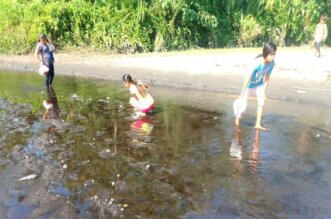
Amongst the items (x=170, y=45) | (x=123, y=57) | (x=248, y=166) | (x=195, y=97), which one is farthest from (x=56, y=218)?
(x=170, y=45)

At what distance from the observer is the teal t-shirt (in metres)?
7.55

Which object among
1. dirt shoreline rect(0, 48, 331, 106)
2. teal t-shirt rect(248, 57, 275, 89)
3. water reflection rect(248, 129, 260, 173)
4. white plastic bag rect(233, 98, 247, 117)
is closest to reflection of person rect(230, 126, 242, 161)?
water reflection rect(248, 129, 260, 173)

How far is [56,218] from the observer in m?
4.80

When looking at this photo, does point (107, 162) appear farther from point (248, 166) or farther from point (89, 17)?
point (89, 17)

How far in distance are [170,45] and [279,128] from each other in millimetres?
11899

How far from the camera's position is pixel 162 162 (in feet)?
21.8

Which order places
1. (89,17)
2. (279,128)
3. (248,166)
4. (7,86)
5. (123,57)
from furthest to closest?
1. (89,17)
2. (123,57)
3. (7,86)
4. (279,128)
5. (248,166)

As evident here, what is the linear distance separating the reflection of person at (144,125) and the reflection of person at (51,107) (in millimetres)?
1991

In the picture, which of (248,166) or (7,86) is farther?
(7,86)

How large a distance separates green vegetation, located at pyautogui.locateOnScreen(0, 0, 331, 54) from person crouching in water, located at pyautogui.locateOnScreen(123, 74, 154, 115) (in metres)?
10.1

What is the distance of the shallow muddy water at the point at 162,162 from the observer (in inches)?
203

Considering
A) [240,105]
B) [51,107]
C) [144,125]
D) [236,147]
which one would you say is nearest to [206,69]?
[51,107]

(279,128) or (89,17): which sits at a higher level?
(89,17)

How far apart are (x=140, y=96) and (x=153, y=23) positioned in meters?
10.8
